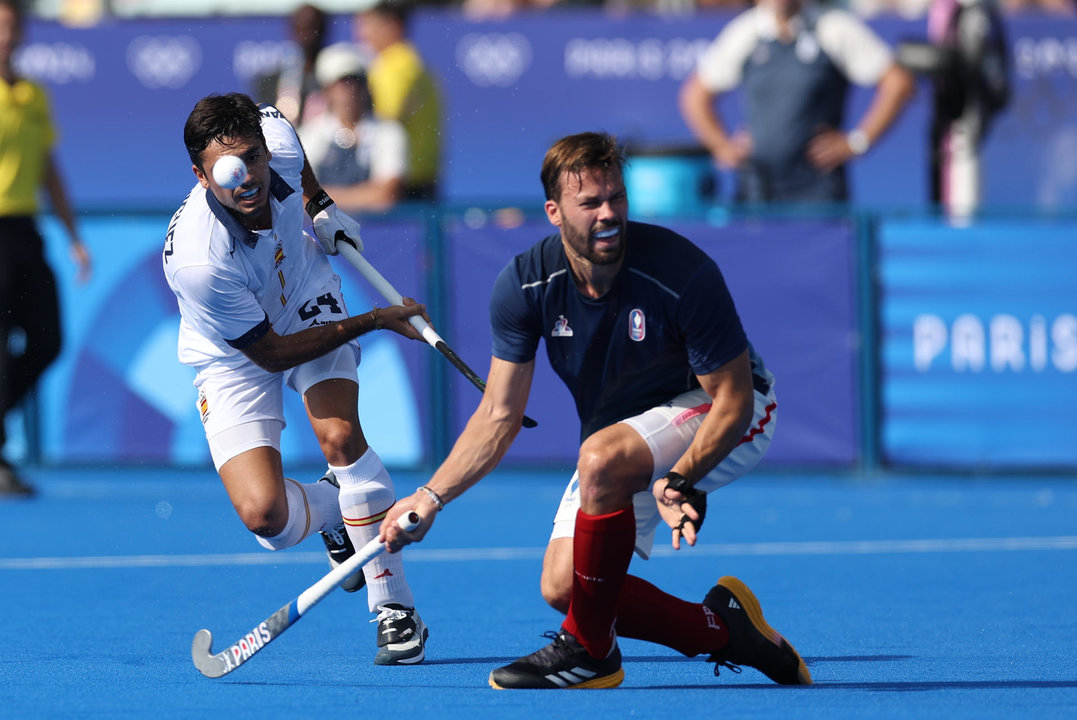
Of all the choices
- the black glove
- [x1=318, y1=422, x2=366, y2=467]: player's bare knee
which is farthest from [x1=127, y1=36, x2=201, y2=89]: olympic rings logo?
the black glove

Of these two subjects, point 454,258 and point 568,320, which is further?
point 454,258

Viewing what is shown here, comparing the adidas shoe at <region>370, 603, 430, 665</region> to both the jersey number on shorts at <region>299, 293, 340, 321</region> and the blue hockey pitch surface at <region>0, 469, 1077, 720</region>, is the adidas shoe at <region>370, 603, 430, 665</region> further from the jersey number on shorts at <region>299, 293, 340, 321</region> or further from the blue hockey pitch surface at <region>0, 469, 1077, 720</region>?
the jersey number on shorts at <region>299, 293, 340, 321</region>

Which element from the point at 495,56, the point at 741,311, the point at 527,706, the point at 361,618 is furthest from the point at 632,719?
the point at 495,56

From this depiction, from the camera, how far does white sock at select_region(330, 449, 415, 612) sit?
6098 millimetres

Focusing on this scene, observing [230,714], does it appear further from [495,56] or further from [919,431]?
[495,56]

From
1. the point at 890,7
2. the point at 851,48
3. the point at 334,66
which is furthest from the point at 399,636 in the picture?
the point at 890,7

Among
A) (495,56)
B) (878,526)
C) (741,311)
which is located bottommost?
(878,526)

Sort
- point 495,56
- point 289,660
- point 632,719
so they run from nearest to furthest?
point 632,719, point 289,660, point 495,56

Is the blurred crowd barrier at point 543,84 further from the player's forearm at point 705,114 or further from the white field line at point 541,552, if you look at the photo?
the white field line at point 541,552

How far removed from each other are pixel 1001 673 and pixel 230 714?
93.2 inches

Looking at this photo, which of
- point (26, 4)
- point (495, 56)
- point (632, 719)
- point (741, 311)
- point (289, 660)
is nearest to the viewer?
point (632, 719)

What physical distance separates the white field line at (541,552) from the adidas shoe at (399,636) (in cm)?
223

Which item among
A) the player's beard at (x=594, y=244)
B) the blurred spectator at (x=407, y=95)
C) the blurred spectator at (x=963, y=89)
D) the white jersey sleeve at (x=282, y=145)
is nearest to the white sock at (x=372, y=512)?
the white jersey sleeve at (x=282, y=145)

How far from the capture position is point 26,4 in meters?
14.7
